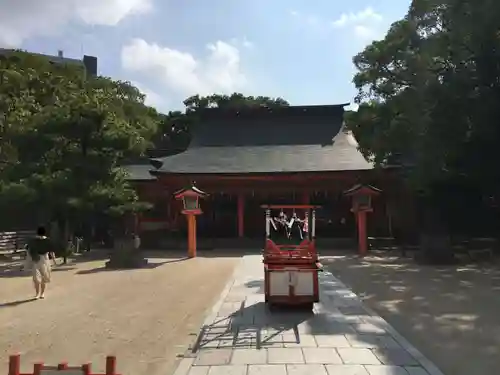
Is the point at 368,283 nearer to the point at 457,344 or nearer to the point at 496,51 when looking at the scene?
the point at 457,344

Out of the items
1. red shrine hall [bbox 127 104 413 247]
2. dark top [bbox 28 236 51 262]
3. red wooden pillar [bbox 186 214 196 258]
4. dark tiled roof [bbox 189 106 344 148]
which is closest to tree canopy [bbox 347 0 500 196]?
red shrine hall [bbox 127 104 413 247]

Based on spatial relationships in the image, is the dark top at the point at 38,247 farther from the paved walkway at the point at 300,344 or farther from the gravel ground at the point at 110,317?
the paved walkway at the point at 300,344

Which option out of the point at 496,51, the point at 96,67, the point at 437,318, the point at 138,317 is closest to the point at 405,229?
the point at 496,51

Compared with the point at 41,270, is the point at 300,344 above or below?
below

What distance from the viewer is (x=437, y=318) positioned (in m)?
8.54

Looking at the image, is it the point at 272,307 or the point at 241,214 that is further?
the point at 241,214

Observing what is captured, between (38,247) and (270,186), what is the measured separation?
15257 millimetres

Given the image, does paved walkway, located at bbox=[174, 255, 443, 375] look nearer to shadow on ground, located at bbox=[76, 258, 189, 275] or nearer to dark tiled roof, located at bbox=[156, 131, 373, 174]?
shadow on ground, located at bbox=[76, 258, 189, 275]

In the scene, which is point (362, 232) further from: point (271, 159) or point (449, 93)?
point (449, 93)

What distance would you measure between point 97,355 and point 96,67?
2167 inches

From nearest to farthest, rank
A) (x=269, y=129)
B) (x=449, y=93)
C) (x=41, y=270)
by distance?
(x=41, y=270) < (x=449, y=93) < (x=269, y=129)

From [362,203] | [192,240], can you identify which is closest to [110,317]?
[192,240]

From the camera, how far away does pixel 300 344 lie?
6.45m

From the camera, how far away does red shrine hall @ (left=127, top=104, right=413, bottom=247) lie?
24.4m
